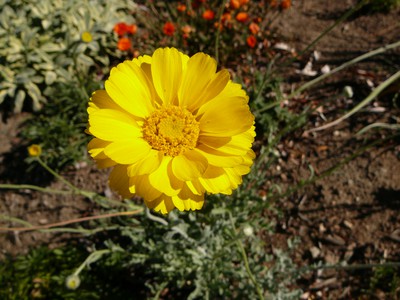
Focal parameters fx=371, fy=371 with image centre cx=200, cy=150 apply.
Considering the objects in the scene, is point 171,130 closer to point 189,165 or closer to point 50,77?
point 189,165

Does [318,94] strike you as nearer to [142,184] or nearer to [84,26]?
[84,26]

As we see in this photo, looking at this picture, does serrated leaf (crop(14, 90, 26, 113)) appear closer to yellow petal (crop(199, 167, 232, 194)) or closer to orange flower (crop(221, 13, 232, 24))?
orange flower (crop(221, 13, 232, 24))

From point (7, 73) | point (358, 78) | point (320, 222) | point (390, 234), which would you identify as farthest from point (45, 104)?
point (390, 234)

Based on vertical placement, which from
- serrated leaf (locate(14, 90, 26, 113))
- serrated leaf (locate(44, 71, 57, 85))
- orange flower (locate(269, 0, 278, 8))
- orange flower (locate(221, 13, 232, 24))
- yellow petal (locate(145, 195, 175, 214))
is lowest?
yellow petal (locate(145, 195, 175, 214))

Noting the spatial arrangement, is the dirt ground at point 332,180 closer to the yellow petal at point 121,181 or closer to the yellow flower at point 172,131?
the yellow flower at point 172,131

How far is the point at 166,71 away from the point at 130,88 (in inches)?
6.3

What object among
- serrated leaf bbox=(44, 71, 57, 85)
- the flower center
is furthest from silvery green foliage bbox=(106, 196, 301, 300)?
serrated leaf bbox=(44, 71, 57, 85)

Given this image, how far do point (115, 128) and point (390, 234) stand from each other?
2.57 metres

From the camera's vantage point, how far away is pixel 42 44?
3492mm

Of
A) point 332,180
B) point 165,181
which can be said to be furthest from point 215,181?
point 332,180

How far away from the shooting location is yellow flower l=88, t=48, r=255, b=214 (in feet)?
4.50

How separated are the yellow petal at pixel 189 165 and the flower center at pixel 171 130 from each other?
0.24 ft

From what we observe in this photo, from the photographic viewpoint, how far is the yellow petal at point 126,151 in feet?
4.29

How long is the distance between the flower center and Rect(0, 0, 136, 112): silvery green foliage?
81.7 inches
